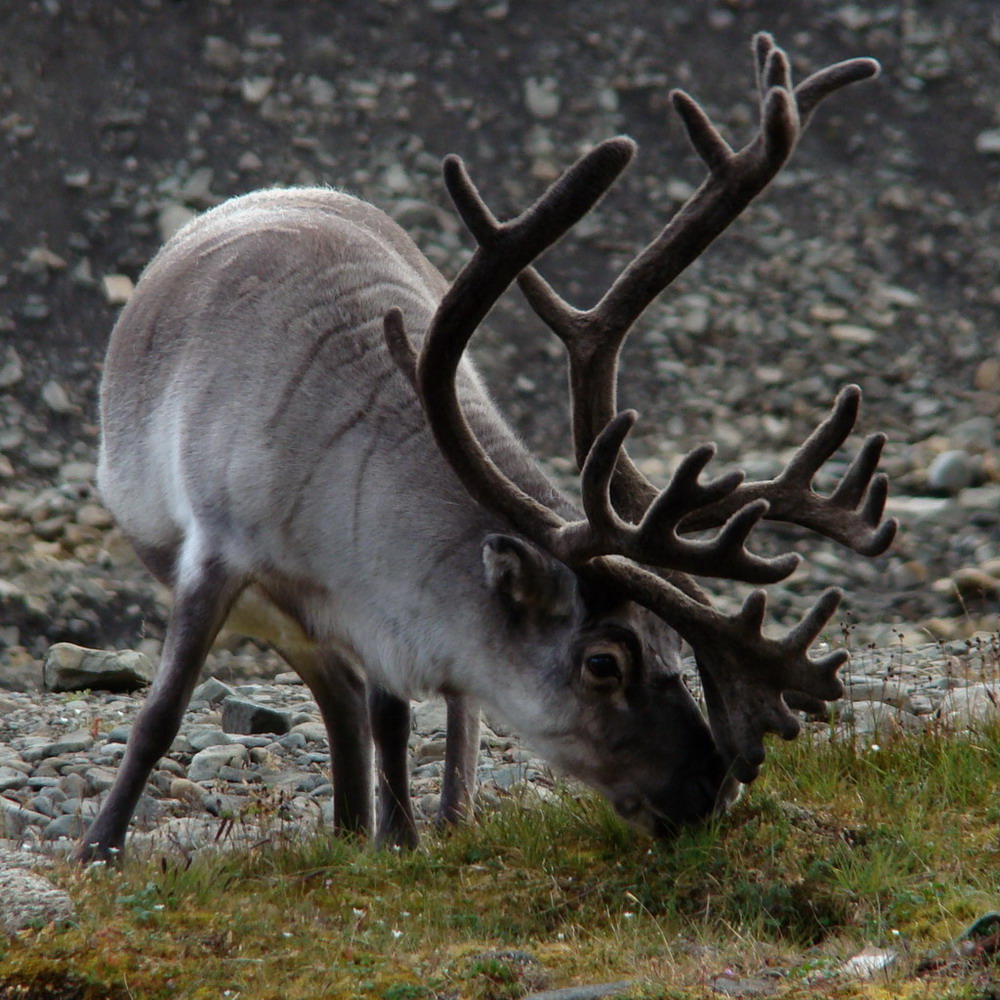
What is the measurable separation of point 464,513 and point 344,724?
1.46 m

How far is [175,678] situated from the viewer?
500 cm

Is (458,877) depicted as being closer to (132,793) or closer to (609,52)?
(132,793)

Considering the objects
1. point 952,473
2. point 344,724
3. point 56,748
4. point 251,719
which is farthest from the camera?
point 952,473

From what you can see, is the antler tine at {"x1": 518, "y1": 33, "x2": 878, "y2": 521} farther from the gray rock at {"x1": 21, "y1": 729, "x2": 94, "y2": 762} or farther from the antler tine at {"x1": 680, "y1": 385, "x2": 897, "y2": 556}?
the gray rock at {"x1": 21, "y1": 729, "x2": 94, "y2": 762}

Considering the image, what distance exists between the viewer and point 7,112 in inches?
480

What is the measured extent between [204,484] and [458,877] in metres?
1.47

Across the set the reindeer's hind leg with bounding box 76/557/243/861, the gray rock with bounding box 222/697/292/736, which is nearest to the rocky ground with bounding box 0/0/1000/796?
the gray rock with bounding box 222/697/292/736

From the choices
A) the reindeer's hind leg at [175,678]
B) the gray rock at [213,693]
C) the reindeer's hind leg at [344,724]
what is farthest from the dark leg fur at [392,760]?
the gray rock at [213,693]

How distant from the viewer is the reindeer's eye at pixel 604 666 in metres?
4.59

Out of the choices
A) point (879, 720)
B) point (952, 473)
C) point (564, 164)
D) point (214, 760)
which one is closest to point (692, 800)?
point (879, 720)

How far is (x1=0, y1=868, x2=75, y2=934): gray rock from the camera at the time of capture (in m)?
3.68

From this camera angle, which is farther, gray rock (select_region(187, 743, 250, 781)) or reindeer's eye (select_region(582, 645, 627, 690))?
gray rock (select_region(187, 743, 250, 781))

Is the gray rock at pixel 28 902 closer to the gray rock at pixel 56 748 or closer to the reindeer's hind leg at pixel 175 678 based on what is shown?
the reindeer's hind leg at pixel 175 678

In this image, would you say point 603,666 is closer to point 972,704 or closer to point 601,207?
point 972,704
